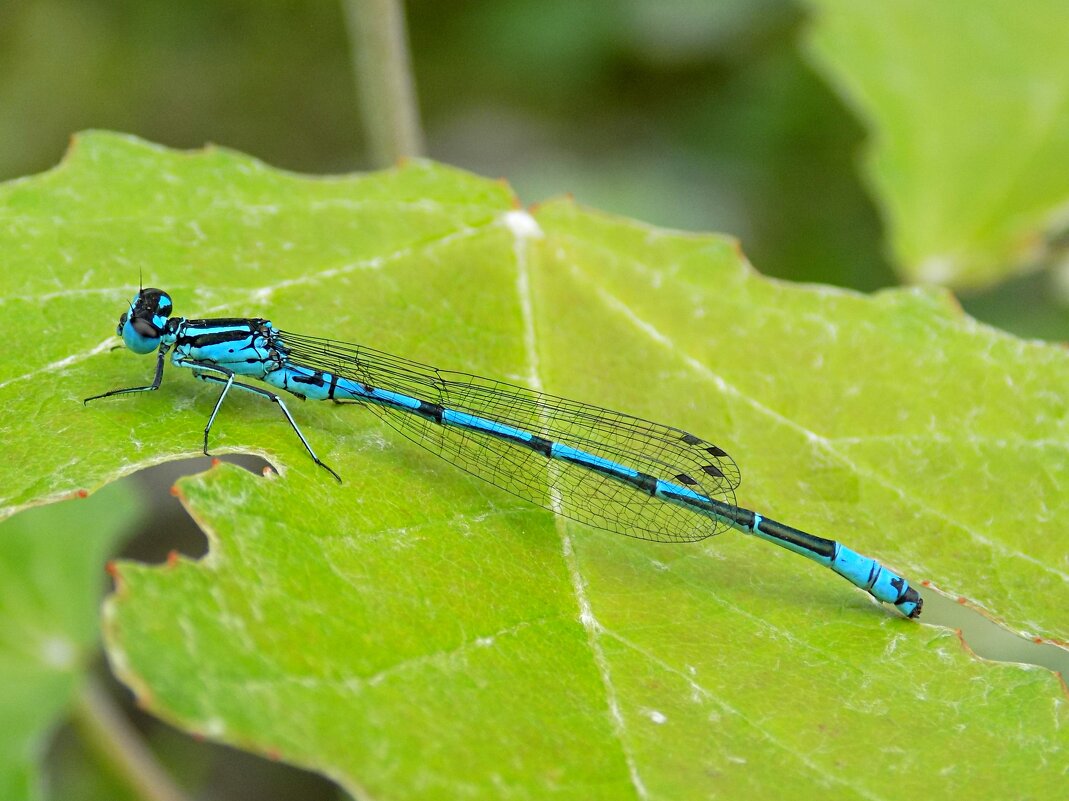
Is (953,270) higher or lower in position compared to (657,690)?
higher

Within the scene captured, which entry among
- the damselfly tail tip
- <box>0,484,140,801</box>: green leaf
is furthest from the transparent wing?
<box>0,484,140,801</box>: green leaf

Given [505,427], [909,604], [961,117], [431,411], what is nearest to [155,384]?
[431,411]

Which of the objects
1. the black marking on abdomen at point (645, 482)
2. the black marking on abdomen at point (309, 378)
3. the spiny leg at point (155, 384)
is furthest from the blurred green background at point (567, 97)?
the spiny leg at point (155, 384)

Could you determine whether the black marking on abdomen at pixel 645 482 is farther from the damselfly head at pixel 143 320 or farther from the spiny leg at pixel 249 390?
the damselfly head at pixel 143 320

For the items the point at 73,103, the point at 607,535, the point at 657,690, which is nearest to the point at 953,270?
the point at 607,535

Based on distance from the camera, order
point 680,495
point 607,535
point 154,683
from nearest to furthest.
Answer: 1. point 154,683
2. point 607,535
3. point 680,495

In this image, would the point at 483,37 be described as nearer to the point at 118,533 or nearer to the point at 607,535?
the point at 118,533

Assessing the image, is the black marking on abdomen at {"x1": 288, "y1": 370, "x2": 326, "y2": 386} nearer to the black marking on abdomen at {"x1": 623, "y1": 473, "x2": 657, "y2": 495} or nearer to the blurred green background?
the black marking on abdomen at {"x1": 623, "y1": 473, "x2": 657, "y2": 495}
